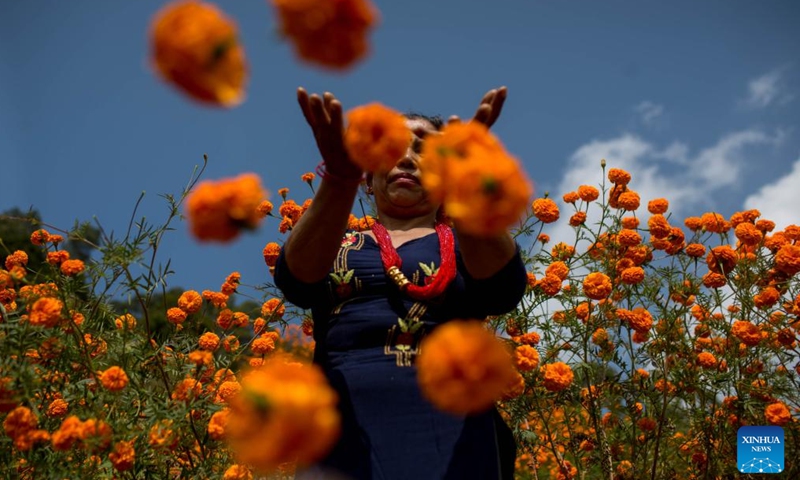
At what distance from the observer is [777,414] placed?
9.71 ft

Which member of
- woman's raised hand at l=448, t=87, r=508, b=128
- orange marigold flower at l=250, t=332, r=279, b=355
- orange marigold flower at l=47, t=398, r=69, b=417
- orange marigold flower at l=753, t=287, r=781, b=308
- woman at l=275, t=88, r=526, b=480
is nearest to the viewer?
woman's raised hand at l=448, t=87, r=508, b=128

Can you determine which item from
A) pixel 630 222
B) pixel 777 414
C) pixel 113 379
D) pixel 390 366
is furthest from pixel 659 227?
pixel 113 379

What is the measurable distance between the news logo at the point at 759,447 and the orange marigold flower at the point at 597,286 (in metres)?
1.02

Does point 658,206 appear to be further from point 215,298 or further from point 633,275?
point 215,298

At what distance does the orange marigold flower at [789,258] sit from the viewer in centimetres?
304

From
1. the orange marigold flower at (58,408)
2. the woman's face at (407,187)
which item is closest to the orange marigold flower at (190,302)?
the orange marigold flower at (58,408)

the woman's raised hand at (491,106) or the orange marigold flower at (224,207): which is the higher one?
the woman's raised hand at (491,106)

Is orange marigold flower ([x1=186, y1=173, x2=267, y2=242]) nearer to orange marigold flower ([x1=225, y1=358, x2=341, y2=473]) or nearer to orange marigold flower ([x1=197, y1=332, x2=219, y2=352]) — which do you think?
orange marigold flower ([x1=225, y1=358, x2=341, y2=473])

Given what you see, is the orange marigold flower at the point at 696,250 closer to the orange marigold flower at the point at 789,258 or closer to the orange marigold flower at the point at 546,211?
the orange marigold flower at the point at 789,258

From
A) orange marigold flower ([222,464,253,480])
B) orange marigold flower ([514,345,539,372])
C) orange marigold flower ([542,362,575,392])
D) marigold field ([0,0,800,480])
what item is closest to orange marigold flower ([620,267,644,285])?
marigold field ([0,0,800,480])

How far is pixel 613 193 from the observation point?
11.1 feet

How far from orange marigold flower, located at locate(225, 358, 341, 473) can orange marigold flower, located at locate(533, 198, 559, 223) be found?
2478 millimetres

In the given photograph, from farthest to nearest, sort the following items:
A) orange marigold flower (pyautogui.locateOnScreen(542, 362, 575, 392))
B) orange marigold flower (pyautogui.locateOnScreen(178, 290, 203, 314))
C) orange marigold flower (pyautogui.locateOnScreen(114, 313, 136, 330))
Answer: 1. orange marigold flower (pyautogui.locateOnScreen(178, 290, 203, 314))
2. orange marigold flower (pyautogui.locateOnScreen(114, 313, 136, 330))
3. orange marigold flower (pyautogui.locateOnScreen(542, 362, 575, 392))

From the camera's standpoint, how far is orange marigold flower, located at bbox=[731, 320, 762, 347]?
2996mm
